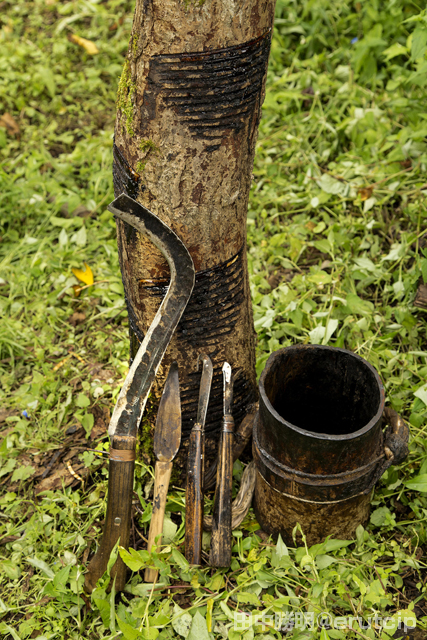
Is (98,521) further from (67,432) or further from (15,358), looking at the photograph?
(15,358)

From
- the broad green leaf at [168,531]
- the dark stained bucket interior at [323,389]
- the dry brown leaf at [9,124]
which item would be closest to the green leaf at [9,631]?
the broad green leaf at [168,531]

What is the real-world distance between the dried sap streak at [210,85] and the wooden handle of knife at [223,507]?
39.3 inches

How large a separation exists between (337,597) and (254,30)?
5.98 ft

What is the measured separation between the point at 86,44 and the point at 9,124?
1.14 meters

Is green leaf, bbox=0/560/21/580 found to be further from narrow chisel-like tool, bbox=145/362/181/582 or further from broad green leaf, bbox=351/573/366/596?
broad green leaf, bbox=351/573/366/596

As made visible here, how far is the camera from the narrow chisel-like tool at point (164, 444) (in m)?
1.85

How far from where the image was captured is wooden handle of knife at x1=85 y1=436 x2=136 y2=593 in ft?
5.47

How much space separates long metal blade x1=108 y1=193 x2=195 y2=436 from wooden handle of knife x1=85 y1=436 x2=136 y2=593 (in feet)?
0.19

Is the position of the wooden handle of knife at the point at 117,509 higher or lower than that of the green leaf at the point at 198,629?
higher

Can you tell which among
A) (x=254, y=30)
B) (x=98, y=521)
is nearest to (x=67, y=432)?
(x=98, y=521)

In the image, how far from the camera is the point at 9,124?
4285 mm

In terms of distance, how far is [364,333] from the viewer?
2596 mm

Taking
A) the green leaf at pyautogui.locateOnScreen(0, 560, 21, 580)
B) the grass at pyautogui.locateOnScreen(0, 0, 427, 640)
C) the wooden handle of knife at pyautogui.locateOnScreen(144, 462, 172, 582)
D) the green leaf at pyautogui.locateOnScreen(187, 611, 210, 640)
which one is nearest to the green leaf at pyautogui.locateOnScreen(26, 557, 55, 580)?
the grass at pyautogui.locateOnScreen(0, 0, 427, 640)

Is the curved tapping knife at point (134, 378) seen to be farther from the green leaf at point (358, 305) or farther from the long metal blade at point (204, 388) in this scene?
the green leaf at point (358, 305)
